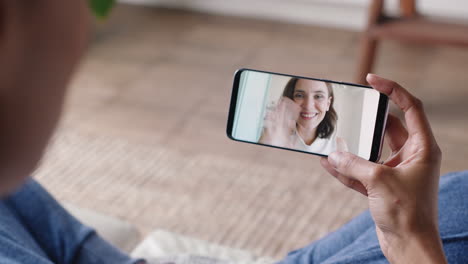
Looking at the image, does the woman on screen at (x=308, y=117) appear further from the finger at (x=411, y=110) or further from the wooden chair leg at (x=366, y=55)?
the wooden chair leg at (x=366, y=55)

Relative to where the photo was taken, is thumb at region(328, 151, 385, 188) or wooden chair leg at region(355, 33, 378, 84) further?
wooden chair leg at region(355, 33, 378, 84)

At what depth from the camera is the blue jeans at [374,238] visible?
833 millimetres

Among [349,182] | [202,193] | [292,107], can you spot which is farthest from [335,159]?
[202,193]

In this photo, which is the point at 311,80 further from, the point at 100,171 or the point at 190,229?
the point at 100,171

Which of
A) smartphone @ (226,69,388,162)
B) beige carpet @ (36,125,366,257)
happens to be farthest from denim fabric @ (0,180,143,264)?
beige carpet @ (36,125,366,257)

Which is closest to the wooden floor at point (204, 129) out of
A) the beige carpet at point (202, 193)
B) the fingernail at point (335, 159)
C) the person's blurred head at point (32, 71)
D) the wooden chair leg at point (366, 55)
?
the beige carpet at point (202, 193)

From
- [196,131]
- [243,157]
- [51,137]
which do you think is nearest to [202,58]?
[196,131]

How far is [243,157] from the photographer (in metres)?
1.92

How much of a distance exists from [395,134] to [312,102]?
0.13 m

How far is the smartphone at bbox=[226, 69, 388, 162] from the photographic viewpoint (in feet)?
2.78

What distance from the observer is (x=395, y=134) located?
850mm

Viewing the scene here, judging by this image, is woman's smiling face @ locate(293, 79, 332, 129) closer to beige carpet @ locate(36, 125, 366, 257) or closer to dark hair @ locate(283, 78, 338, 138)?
dark hair @ locate(283, 78, 338, 138)

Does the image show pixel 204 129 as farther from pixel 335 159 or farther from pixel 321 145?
pixel 335 159

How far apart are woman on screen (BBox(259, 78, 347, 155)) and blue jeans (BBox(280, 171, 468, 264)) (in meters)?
0.15
